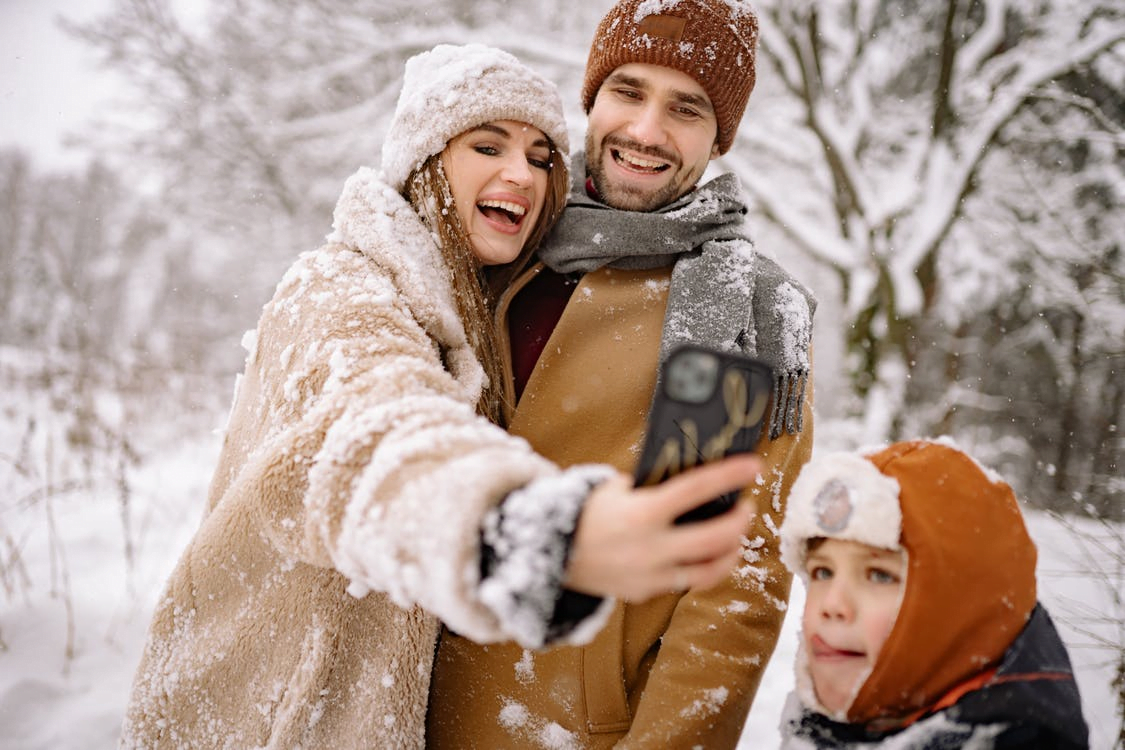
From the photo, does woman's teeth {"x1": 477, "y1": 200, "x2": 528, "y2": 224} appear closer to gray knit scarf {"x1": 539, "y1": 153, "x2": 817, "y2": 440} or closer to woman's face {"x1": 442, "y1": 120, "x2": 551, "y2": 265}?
woman's face {"x1": 442, "y1": 120, "x2": 551, "y2": 265}

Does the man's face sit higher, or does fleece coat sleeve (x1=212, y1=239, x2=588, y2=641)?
the man's face

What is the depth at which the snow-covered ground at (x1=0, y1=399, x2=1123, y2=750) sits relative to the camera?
7.99 ft

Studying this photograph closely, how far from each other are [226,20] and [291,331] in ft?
28.4

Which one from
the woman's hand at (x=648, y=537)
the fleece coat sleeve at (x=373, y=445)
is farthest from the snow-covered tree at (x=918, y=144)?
the woman's hand at (x=648, y=537)

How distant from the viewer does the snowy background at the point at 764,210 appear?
11.4 feet

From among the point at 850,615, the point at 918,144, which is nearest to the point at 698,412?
the point at 850,615

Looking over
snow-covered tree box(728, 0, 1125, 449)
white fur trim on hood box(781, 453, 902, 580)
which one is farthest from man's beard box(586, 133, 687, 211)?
snow-covered tree box(728, 0, 1125, 449)

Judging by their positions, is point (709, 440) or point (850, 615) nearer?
point (709, 440)

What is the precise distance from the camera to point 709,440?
2.51 ft

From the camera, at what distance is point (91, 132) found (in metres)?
8.27

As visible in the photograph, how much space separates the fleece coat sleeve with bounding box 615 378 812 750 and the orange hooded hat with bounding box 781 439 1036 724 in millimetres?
320

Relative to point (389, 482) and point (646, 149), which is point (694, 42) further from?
point (389, 482)

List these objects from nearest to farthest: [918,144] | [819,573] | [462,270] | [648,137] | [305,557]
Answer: [305,557]
[819,573]
[462,270]
[648,137]
[918,144]

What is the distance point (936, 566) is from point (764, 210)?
255 inches
